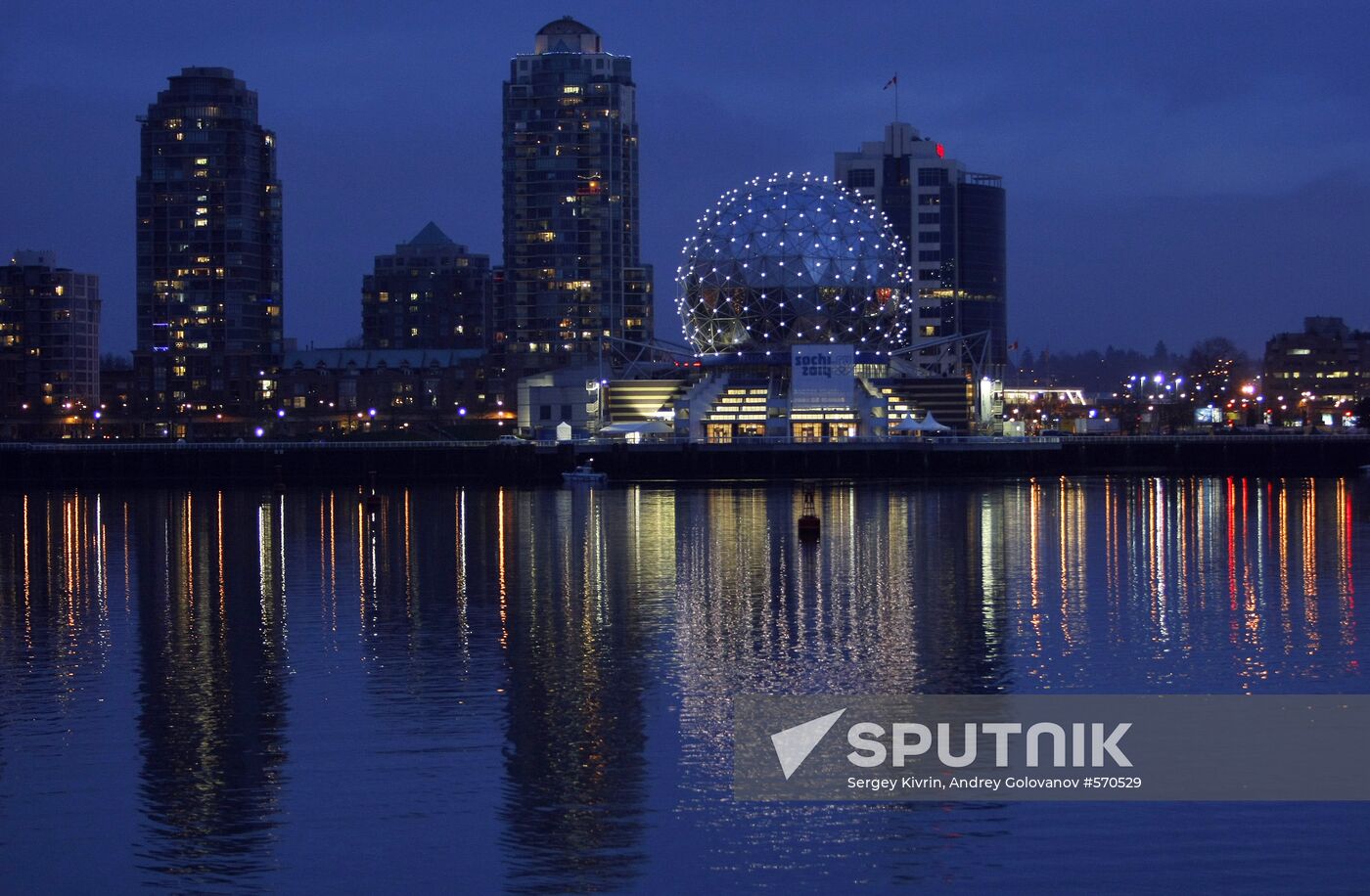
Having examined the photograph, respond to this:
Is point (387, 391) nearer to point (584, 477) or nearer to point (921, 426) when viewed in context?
point (921, 426)

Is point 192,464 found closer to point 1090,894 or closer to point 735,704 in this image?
point 735,704

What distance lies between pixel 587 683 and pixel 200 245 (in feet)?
584

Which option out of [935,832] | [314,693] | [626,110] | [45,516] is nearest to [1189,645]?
[935,832]

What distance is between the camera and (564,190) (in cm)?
19250

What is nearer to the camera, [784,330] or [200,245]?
[784,330]

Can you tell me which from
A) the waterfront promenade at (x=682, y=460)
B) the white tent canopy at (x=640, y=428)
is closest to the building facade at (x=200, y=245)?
the waterfront promenade at (x=682, y=460)

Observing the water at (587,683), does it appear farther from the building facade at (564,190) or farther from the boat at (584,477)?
the building facade at (564,190)

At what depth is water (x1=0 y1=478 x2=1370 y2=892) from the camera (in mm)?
17828

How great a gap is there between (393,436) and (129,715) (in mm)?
116359

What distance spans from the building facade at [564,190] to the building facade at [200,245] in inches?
1155

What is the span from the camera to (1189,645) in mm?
30094

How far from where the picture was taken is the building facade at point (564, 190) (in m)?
191

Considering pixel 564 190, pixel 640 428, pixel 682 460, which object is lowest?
pixel 682 460
